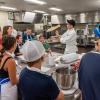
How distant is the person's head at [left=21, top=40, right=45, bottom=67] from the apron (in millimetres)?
512

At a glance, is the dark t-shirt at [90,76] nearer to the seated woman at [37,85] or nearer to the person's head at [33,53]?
the seated woman at [37,85]

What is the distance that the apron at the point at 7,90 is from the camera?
175cm

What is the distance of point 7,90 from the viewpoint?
1.76 m

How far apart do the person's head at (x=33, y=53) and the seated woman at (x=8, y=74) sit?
0.49 metres

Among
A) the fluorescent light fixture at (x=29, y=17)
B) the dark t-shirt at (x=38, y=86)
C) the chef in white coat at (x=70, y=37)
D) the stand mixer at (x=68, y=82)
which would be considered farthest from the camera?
the fluorescent light fixture at (x=29, y=17)

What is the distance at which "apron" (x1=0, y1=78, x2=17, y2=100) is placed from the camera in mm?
1745

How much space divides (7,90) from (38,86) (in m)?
0.65

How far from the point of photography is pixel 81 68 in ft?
4.73

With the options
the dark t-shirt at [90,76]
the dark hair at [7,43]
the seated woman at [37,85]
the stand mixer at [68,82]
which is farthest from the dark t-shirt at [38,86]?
the dark hair at [7,43]

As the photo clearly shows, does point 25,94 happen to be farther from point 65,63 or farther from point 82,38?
point 82,38

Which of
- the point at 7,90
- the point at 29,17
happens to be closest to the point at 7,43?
the point at 7,90

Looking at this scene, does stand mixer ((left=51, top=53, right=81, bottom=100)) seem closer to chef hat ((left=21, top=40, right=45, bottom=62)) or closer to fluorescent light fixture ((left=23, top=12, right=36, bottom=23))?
chef hat ((left=21, top=40, right=45, bottom=62))

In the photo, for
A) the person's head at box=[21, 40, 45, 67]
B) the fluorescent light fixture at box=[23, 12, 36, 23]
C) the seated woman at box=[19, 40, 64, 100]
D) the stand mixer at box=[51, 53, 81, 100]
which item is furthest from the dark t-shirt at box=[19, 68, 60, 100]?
the fluorescent light fixture at box=[23, 12, 36, 23]

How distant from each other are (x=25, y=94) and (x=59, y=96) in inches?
9.5
